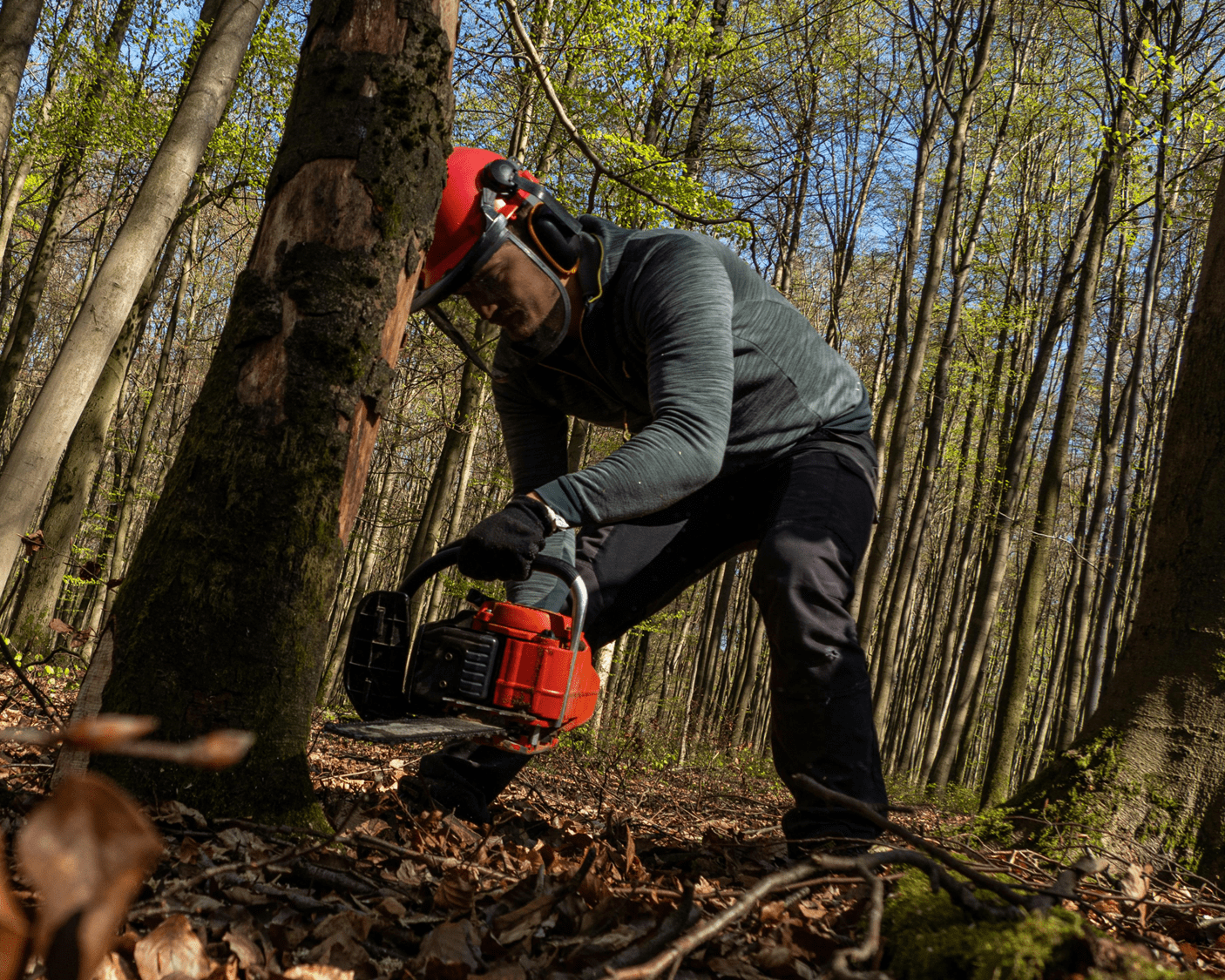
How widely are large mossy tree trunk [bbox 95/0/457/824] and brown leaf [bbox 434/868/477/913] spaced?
1.71 ft

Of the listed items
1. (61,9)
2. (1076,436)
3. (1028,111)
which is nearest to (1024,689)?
(1028,111)

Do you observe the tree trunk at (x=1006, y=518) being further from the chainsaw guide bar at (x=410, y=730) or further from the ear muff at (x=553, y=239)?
the chainsaw guide bar at (x=410, y=730)

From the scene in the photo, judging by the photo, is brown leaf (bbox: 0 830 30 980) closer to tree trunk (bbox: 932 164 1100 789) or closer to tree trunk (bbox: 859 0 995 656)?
tree trunk (bbox: 859 0 995 656)

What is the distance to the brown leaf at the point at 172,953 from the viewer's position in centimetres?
121

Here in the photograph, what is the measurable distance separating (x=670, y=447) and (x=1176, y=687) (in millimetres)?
1765

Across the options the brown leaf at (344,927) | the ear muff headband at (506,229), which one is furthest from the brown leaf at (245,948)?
the ear muff headband at (506,229)

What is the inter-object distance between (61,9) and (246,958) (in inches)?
693

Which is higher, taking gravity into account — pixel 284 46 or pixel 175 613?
pixel 284 46

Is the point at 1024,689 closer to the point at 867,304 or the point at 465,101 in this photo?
the point at 465,101

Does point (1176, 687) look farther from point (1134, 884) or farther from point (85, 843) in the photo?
point (85, 843)

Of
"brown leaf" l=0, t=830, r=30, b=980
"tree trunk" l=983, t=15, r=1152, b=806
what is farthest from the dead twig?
"tree trunk" l=983, t=15, r=1152, b=806

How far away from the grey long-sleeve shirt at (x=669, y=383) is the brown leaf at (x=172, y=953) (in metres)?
1.28

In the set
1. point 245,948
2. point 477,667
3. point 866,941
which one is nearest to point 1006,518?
point 477,667

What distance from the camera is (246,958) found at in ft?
4.29
